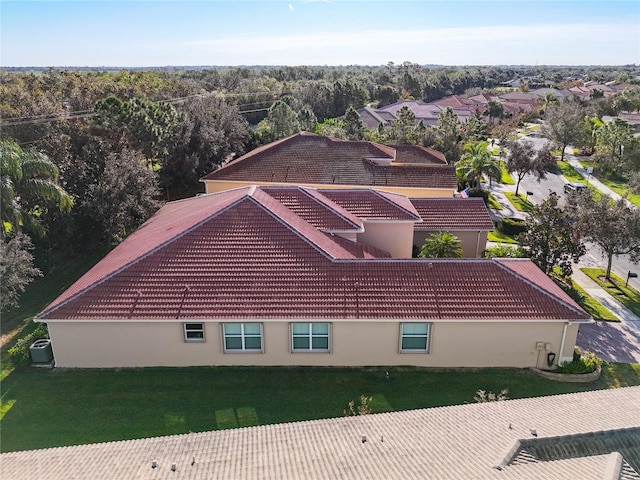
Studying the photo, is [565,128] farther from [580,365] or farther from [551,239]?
[580,365]

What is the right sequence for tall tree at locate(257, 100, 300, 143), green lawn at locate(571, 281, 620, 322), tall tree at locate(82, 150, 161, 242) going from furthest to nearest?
1. tall tree at locate(257, 100, 300, 143)
2. tall tree at locate(82, 150, 161, 242)
3. green lawn at locate(571, 281, 620, 322)

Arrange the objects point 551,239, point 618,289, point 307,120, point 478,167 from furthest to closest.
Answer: point 307,120 → point 478,167 → point 618,289 → point 551,239

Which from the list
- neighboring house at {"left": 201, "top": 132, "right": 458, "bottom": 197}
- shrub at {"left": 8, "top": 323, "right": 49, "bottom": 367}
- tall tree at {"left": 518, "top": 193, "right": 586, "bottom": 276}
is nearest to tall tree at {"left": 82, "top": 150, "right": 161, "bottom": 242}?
neighboring house at {"left": 201, "top": 132, "right": 458, "bottom": 197}

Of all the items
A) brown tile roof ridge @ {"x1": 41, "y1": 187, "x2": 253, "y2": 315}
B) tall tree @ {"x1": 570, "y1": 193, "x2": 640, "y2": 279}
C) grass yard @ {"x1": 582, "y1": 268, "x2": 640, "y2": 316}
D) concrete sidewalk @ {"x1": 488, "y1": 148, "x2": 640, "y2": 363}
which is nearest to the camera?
brown tile roof ridge @ {"x1": 41, "y1": 187, "x2": 253, "y2": 315}

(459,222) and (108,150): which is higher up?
(108,150)

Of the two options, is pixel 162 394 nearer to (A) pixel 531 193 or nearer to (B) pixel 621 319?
(B) pixel 621 319

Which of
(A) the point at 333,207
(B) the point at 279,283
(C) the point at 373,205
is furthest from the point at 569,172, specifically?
(B) the point at 279,283

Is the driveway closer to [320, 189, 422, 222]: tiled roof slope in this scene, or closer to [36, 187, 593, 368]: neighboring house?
[36, 187, 593, 368]: neighboring house

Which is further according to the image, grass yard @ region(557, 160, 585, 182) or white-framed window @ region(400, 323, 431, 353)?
grass yard @ region(557, 160, 585, 182)
